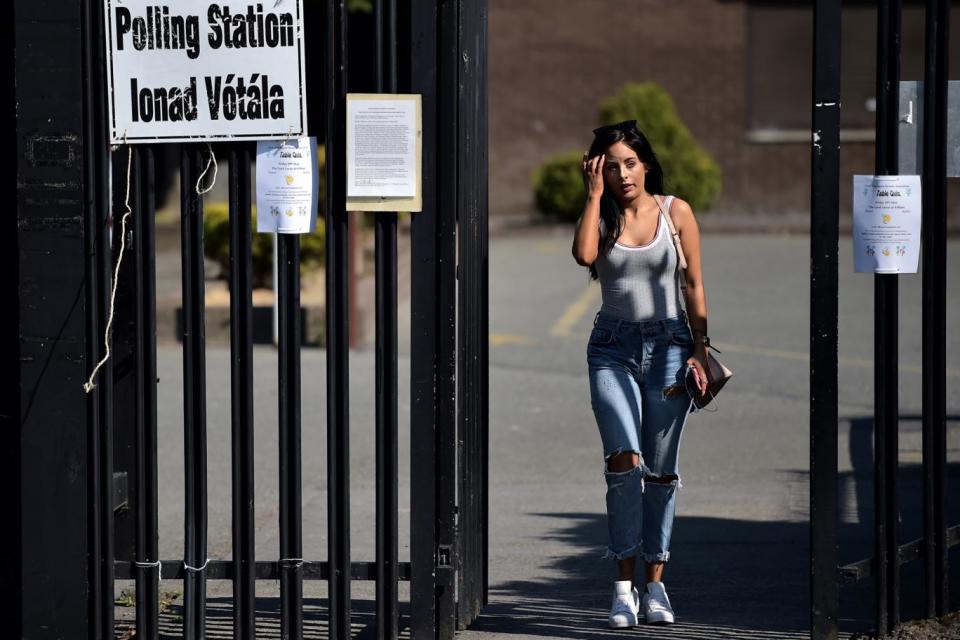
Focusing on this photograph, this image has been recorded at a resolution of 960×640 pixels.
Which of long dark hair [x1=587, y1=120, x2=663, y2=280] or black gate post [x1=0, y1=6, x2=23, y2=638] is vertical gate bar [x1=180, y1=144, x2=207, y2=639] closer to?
black gate post [x1=0, y1=6, x2=23, y2=638]

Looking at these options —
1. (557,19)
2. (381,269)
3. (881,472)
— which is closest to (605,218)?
(381,269)

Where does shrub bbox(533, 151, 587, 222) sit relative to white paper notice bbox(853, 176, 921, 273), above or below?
above

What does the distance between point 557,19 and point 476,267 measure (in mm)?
19985

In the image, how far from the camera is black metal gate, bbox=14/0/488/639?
4.73 meters

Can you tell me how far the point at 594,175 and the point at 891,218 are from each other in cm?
101

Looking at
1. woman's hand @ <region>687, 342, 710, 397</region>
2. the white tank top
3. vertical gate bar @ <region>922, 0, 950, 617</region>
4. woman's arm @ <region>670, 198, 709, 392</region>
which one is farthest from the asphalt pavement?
the white tank top

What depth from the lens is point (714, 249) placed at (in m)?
20.3

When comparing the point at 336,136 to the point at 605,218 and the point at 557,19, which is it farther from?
the point at 557,19

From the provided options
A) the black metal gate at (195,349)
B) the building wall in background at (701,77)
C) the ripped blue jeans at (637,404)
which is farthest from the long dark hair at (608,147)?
the building wall in background at (701,77)

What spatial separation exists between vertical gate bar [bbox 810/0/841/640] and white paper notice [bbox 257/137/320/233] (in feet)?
5.09

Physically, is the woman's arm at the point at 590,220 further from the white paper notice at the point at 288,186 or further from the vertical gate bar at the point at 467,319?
the white paper notice at the point at 288,186

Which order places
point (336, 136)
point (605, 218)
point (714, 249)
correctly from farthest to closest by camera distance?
point (714, 249)
point (605, 218)
point (336, 136)

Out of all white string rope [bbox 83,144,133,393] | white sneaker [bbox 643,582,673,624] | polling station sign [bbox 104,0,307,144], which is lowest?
white sneaker [bbox 643,582,673,624]

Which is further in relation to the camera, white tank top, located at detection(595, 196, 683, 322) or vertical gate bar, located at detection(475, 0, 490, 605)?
vertical gate bar, located at detection(475, 0, 490, 605)
